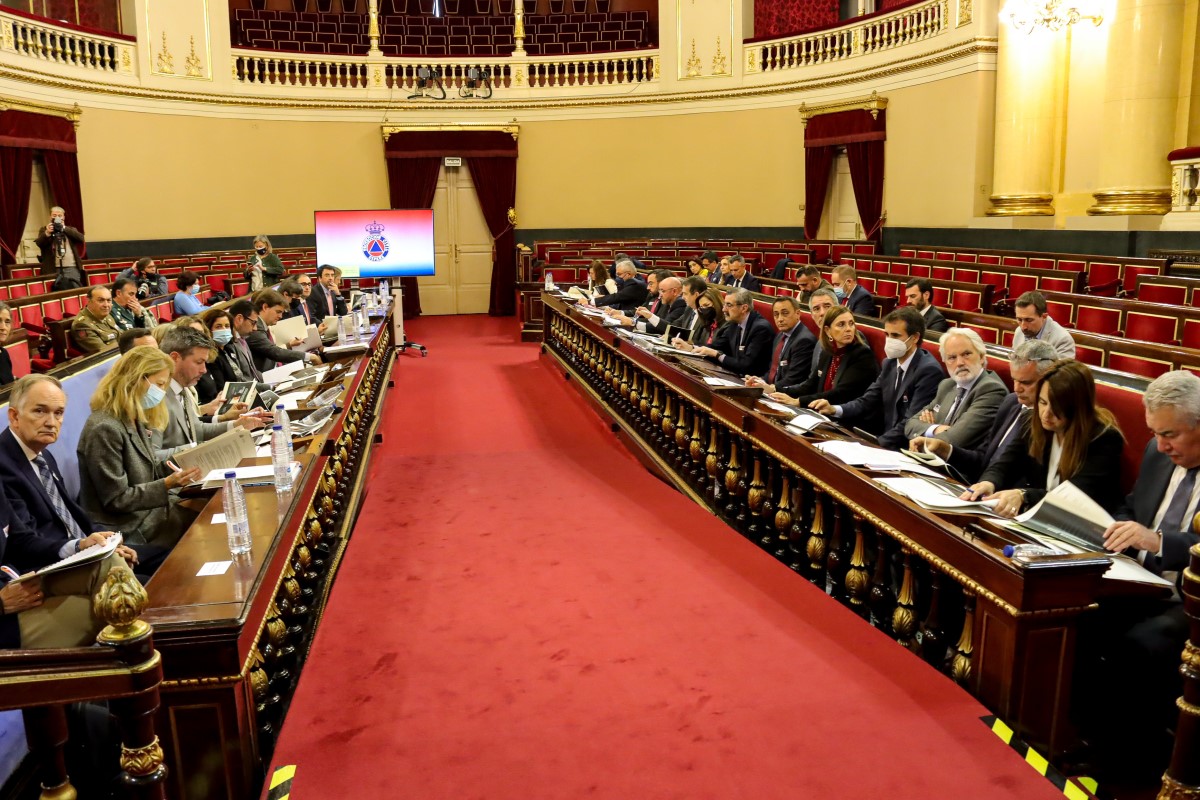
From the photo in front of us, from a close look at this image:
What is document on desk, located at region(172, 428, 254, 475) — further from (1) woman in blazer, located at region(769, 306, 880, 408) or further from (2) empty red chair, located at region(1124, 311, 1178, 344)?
(2) empty red chair, located at region(1124, 311, 1178, 344)

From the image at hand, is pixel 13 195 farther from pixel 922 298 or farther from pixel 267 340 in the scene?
pixel 922 298

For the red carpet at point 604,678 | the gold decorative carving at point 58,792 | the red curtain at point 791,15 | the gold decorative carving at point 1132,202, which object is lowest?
the red carpet at point 604,678

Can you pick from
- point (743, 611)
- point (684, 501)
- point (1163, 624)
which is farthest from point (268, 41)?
point (1163, 624)

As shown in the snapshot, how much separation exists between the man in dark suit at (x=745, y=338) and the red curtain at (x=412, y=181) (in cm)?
888

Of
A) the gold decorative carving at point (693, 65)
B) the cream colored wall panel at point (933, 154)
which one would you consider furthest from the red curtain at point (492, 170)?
the cream colored wall panel at point (933, 154)

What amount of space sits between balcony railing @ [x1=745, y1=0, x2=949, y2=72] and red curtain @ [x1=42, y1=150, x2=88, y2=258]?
849 cm

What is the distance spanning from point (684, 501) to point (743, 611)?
1433 millimetres

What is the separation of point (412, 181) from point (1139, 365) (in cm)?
1109

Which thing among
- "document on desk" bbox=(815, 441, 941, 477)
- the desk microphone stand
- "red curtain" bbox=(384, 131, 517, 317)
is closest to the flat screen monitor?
the desk microphone stand

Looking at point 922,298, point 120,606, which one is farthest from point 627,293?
point 120,606

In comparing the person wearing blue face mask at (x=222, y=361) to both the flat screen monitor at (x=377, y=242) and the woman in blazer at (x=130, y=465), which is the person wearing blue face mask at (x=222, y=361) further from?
the flat screen monitor at (x=377, y=242)

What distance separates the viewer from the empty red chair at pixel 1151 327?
4992 millimetres

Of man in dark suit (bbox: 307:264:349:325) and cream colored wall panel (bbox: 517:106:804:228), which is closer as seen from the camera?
man in dark suit (bbox: 307:264:349:325)

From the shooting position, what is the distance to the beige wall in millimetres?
11211
